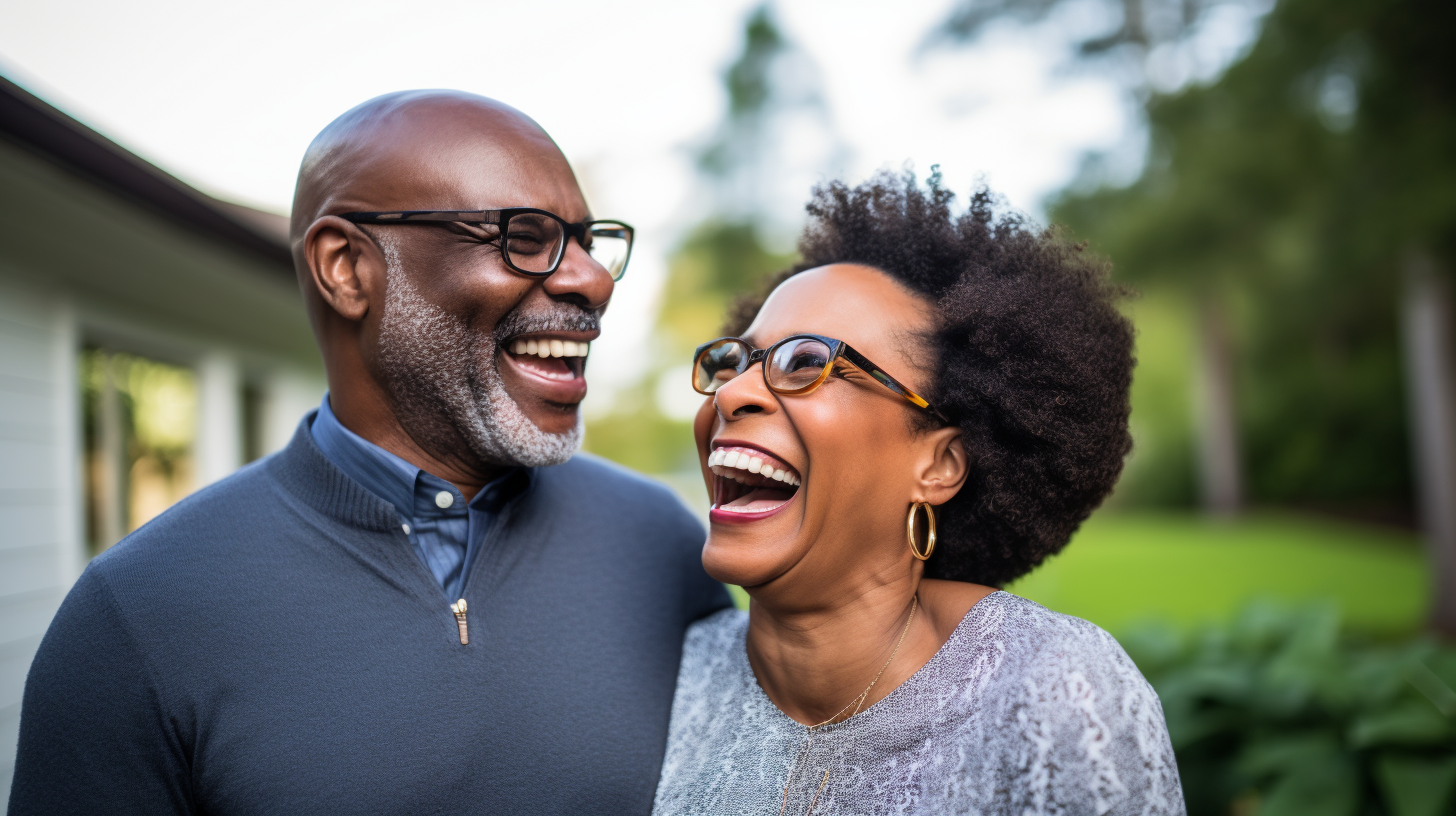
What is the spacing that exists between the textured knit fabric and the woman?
28cm

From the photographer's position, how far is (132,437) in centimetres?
594

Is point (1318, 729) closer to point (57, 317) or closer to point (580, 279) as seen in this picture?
point (580, 279)

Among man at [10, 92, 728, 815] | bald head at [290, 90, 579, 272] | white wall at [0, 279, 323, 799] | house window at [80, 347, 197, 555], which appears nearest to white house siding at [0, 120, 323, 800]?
white wall at [0, 279, 323, 799]

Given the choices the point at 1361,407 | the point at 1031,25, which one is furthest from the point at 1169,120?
the point at 1361,407

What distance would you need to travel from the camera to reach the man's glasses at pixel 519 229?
2.27m

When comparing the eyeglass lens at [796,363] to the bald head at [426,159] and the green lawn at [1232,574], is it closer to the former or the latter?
the bald head at [426,159]

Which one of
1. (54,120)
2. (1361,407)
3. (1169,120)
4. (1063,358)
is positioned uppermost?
(1169,120)

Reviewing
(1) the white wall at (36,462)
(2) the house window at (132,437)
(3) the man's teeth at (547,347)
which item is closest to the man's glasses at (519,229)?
(3) the man's teeth at (547,347)

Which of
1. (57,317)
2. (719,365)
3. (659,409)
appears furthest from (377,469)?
(659,409)

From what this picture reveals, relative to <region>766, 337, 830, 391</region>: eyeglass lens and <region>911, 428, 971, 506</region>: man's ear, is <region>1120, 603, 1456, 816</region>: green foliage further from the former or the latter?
<region>766, 337, 830, 391</region>: eyeglass lens

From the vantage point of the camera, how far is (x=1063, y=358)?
7.07 ft

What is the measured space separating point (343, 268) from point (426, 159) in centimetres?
35

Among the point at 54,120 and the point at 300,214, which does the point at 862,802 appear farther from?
the point at 54,120

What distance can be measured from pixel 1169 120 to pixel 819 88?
18.8m
